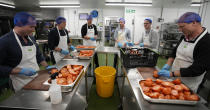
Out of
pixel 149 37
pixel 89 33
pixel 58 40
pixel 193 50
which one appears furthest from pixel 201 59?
pixel 89 33

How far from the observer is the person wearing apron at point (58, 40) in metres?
2.66

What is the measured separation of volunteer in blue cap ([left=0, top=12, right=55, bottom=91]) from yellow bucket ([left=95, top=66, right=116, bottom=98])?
4.28ft

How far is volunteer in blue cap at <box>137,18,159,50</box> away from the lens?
3.08 m

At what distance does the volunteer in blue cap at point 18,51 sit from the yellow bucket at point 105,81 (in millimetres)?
1305

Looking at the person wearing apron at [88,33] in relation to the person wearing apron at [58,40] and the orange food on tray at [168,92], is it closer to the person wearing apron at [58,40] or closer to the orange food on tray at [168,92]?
the person wearing apron at [58,40]

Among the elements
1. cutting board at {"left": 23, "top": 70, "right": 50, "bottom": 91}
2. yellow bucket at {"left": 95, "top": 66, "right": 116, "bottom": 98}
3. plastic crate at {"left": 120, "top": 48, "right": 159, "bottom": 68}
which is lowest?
yellow bucket at {"left": 95, "top": 66, "right": 116, "bottom": 98}

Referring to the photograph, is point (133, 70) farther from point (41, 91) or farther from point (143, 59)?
point (41, 91)

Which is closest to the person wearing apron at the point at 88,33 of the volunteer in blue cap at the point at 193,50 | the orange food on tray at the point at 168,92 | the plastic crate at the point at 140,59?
the plastic crate at the point at 140,59

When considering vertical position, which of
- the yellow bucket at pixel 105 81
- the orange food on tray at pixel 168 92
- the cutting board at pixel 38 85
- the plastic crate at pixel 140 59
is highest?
the plastic crate at pixel 140 59

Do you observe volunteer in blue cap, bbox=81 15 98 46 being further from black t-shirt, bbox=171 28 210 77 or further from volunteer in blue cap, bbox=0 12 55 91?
black t-shirt, bbox=171 28 210 77

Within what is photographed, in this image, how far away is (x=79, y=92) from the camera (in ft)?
8.41

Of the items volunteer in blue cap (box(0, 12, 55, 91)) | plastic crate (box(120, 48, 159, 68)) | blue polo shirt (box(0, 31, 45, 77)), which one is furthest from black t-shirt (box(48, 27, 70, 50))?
plastic crate (box(120, 48, 159, 68))

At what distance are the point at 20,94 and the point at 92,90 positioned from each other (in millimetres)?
1987

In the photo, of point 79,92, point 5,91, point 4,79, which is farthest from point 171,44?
point 5,91
